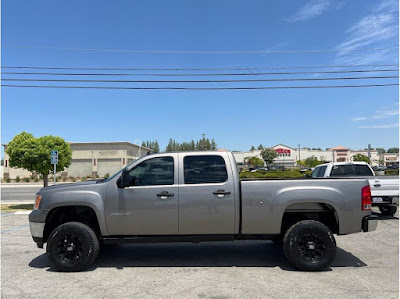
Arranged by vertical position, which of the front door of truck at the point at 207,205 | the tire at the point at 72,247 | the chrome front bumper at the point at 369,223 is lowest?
the tire at the point at 72,247

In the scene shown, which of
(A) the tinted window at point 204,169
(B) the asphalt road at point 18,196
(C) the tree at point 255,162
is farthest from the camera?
(C) the tree at point 255,162

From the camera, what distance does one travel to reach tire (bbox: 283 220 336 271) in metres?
5.30

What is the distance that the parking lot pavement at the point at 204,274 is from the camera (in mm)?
4465

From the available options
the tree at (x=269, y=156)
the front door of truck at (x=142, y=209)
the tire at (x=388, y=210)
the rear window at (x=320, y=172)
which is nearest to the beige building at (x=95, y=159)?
the rear window at (x=320, y=172)

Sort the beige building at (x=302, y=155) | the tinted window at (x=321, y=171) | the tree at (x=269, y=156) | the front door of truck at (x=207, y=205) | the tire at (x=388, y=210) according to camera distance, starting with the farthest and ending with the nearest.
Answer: the beige building at (x=302, y=155), the tree at (x=269, y=156), the tinted window at (x=321, y=171), the tire at (x=388, y=210), the front door of truck at (x=207, y=205)

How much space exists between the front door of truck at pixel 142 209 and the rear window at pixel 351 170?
763 cm

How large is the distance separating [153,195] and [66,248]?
171 cm

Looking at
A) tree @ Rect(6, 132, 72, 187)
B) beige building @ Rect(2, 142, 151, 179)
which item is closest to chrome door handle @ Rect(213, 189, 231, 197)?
tree @ Rect(6, 132, 72, 187)

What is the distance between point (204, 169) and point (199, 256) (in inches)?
72.5

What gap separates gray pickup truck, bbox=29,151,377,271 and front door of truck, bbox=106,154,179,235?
16 millimetres

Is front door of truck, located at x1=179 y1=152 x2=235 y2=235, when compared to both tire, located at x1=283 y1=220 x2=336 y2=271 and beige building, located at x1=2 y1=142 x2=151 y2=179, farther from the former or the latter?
beige building, located at x1=2 y1=142 x2=151 y2=179

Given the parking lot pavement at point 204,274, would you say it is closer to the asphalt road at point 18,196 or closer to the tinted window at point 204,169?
the tinted window at point 204,169

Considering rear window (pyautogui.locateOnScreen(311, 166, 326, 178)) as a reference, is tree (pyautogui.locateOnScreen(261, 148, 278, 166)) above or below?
above

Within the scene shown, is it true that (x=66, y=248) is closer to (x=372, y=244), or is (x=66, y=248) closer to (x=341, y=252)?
(x=341, y=252)
